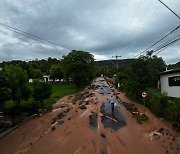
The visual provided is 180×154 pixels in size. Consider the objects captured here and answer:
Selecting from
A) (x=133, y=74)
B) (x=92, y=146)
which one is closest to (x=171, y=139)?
(x=92, y=146)

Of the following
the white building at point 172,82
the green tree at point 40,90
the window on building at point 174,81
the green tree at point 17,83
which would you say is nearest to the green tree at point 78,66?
the green tree at point 40,90

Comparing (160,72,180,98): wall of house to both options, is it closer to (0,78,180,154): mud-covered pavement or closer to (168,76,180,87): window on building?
(168,76,180,87): window on building

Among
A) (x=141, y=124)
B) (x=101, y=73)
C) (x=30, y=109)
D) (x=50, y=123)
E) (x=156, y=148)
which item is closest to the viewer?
(x=156, y=148)

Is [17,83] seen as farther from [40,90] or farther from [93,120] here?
[93,120]

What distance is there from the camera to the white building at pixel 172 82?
91.6ft

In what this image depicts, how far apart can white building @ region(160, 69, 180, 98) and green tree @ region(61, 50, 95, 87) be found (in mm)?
32478

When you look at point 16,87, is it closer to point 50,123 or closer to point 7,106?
point 50,123

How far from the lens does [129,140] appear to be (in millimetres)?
18203


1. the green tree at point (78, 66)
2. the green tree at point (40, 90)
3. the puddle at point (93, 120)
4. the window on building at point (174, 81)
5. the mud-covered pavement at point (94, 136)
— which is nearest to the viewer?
the mud-covered pavement at point (94, 136)

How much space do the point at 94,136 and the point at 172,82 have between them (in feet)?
51.5

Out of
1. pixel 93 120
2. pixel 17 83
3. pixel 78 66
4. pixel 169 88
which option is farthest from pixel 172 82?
pixel 78 66

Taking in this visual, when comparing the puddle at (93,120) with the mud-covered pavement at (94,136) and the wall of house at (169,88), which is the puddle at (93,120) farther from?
the wall of house at (169,88)

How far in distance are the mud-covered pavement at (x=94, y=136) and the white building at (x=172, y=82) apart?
482cm

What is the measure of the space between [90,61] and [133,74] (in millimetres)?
35402
